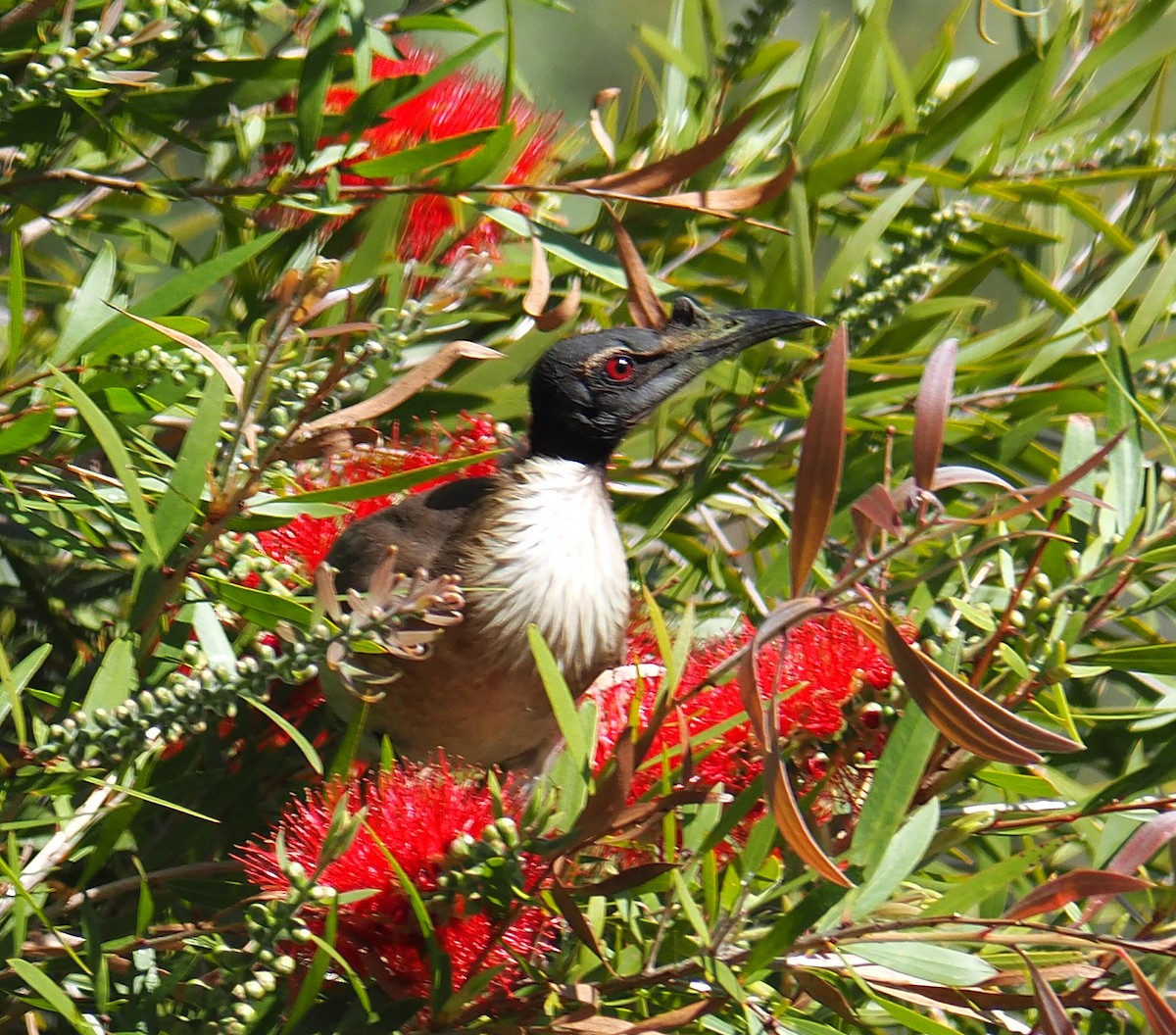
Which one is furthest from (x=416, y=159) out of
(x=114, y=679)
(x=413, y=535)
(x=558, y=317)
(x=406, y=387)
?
(x=114, y=679)

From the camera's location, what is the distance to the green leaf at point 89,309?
1623 millimetres

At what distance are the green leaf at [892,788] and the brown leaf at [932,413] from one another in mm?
299

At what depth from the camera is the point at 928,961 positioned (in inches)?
49.1

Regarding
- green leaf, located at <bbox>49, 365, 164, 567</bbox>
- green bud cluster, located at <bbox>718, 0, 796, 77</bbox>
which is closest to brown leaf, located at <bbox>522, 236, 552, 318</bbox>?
green bud cluster, located at <bbox>718, 0, 796, 77</bbox>

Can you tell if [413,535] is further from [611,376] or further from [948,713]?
[948,713]

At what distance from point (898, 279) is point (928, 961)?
3.44 feet

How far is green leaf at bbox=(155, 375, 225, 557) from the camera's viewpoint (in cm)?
140

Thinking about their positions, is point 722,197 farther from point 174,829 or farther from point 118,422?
point 174,829

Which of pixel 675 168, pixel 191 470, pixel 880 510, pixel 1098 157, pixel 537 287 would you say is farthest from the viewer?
pixel 1098 157

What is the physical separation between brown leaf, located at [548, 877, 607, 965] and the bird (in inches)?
29.5

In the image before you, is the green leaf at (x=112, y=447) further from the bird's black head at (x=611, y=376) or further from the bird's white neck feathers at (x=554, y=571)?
the bird's black head at (x=611, y=376)

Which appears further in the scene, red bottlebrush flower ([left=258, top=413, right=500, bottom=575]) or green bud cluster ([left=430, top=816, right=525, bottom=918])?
red bottlebrush flower ([left=258, top=413, right=500, bottom=575])

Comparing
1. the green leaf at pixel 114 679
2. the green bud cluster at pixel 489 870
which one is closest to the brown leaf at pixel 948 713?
the green bud cluster at pixel 489 870

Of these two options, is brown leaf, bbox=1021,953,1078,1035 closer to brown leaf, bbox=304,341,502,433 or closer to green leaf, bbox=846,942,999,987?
green leaf, bbox=846,942,999,987
